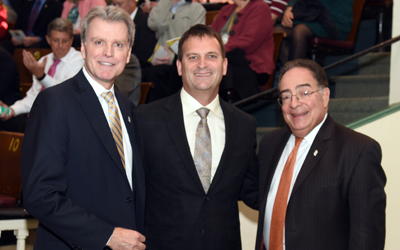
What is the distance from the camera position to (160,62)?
15.8 feet

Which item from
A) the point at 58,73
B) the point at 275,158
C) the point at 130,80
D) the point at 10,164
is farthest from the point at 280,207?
the point at 58,73

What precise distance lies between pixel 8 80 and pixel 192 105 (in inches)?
124

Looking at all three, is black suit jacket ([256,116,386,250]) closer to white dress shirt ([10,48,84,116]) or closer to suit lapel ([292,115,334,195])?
suit lapel ([292,115,334,195])

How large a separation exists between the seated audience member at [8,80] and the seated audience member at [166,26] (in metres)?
1.42

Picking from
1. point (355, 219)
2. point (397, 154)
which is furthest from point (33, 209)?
point (397, 154)

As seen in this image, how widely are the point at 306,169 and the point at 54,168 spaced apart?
1186 millimetres

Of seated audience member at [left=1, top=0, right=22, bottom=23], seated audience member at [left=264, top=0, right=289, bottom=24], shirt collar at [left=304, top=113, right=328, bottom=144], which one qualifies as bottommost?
shirt collar at [left=304, top=113, right=328, bottom=144]

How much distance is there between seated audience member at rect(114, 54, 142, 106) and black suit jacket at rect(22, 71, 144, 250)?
212 cm

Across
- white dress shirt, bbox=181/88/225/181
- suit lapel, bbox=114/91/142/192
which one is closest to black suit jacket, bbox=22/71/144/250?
suit lapel, bbox=114/91/142/192

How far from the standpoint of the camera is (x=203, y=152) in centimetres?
230

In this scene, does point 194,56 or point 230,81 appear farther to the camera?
point 230,81

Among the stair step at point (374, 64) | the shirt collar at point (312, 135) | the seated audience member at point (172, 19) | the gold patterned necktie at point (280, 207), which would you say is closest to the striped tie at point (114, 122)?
the gold patterned necktie at point (280, 207)

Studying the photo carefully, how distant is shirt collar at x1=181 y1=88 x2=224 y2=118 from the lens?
240cm

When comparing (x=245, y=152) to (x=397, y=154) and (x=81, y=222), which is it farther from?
(x=397, y=154)
